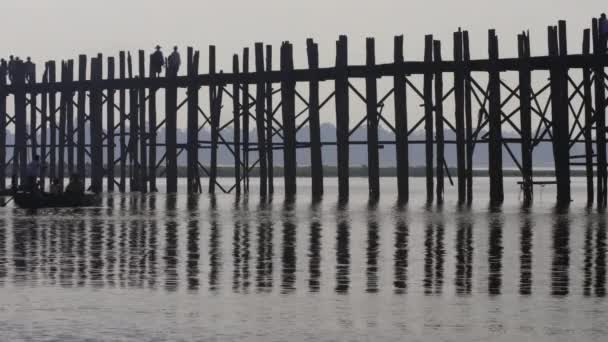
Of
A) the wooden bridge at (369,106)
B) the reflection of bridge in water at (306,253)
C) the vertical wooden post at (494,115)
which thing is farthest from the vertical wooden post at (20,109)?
the reflection of bridge in water at (306,253)

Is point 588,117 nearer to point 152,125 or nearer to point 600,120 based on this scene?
point 600,120

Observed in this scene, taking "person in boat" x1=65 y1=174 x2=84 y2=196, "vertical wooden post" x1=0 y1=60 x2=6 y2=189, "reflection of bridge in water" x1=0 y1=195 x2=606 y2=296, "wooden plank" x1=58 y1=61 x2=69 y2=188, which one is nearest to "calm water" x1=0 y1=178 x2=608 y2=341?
"reflection of bridge in water" x1=0 y1=195 x2=606 y2=296

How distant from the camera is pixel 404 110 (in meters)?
42.4

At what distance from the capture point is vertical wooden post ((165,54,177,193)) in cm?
4972

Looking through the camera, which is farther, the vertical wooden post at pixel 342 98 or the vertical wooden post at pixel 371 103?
the vertical wooden post at pixel 342 98

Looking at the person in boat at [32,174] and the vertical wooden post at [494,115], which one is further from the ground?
the vertical wooden post at [494,115]

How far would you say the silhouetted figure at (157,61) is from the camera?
50844 millimetres

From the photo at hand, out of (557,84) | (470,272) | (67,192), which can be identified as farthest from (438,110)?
(470,272)

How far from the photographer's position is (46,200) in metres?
36.8

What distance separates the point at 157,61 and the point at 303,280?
35055 mm

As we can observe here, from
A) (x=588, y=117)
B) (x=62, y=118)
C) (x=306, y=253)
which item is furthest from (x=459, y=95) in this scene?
(x=306, y=253)

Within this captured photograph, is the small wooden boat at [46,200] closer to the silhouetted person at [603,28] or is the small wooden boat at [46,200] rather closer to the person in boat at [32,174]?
the person in boat at [32,174]

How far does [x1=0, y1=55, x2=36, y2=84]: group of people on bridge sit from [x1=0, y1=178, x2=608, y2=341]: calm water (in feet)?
90.0

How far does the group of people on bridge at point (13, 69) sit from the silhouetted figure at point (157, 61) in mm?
7317
